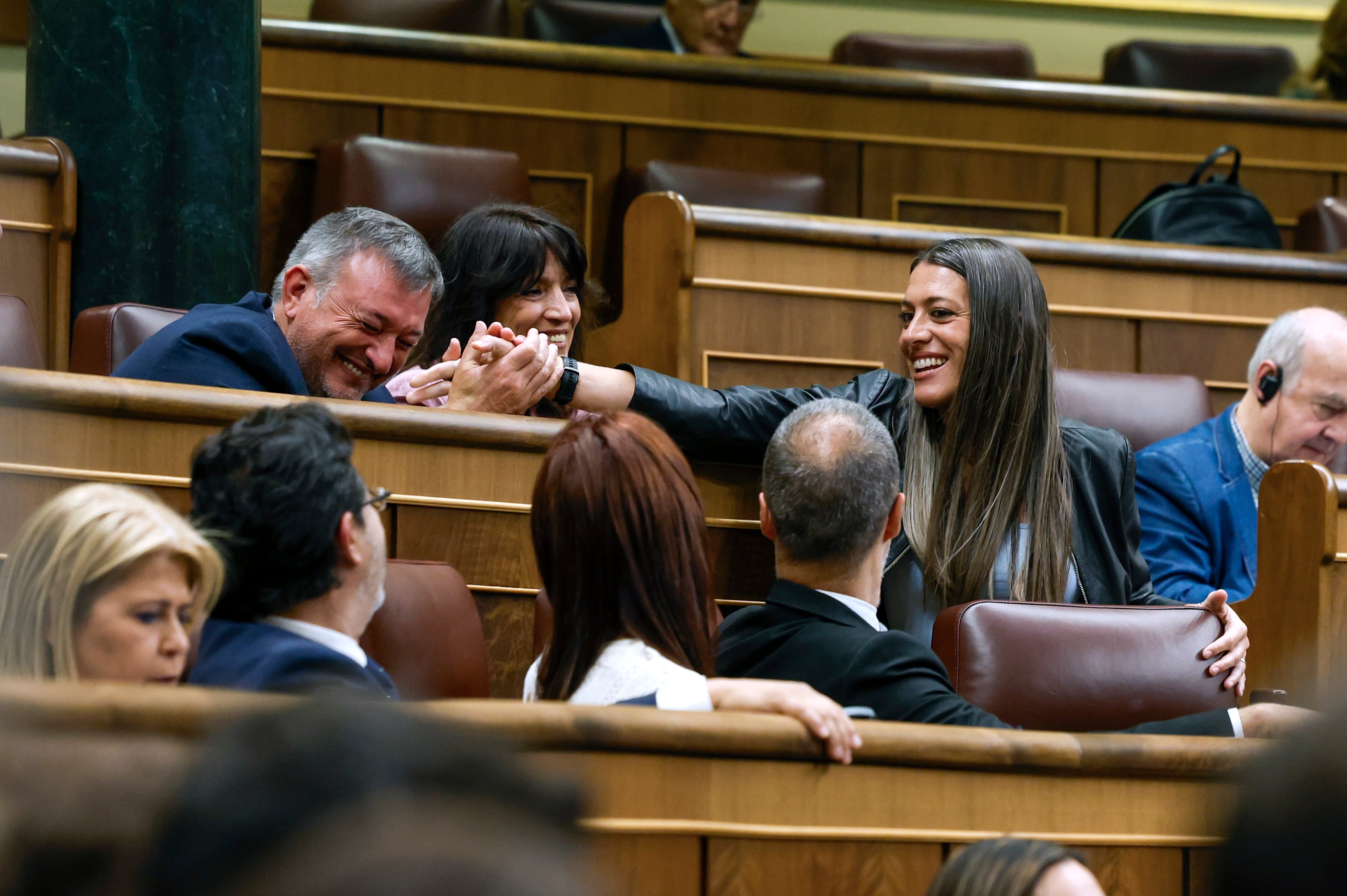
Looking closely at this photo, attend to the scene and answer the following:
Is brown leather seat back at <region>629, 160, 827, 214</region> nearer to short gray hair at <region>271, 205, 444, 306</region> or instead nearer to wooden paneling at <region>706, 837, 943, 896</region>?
short gray hair at <region>271, 205, 444, 306</region>

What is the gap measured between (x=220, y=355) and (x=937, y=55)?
163 cm

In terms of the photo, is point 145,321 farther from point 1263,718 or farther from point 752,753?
point 1263,718

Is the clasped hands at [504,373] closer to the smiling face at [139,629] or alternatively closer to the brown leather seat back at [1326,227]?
the smiling face at [139,629]

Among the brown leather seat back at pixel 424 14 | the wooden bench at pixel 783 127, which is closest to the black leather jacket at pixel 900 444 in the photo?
the wooden bench at pixel 783 127

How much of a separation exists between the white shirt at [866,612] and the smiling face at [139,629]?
0.35m

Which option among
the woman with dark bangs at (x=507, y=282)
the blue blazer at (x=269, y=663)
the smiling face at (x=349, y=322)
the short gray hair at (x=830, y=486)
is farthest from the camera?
the woman with dark bangs at (x=507, y=282)

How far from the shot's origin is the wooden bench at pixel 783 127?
5.97ft

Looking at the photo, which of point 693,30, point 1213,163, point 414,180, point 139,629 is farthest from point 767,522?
point 693,30

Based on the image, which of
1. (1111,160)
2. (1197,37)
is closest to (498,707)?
(1111,160)

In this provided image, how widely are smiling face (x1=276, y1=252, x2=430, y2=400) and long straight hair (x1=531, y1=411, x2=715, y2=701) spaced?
1.41 feet

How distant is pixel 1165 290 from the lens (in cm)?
160

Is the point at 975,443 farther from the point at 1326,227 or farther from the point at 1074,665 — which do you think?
the point at 1326,227

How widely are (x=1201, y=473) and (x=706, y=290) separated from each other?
47cm

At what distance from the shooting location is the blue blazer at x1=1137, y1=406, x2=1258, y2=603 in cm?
133
